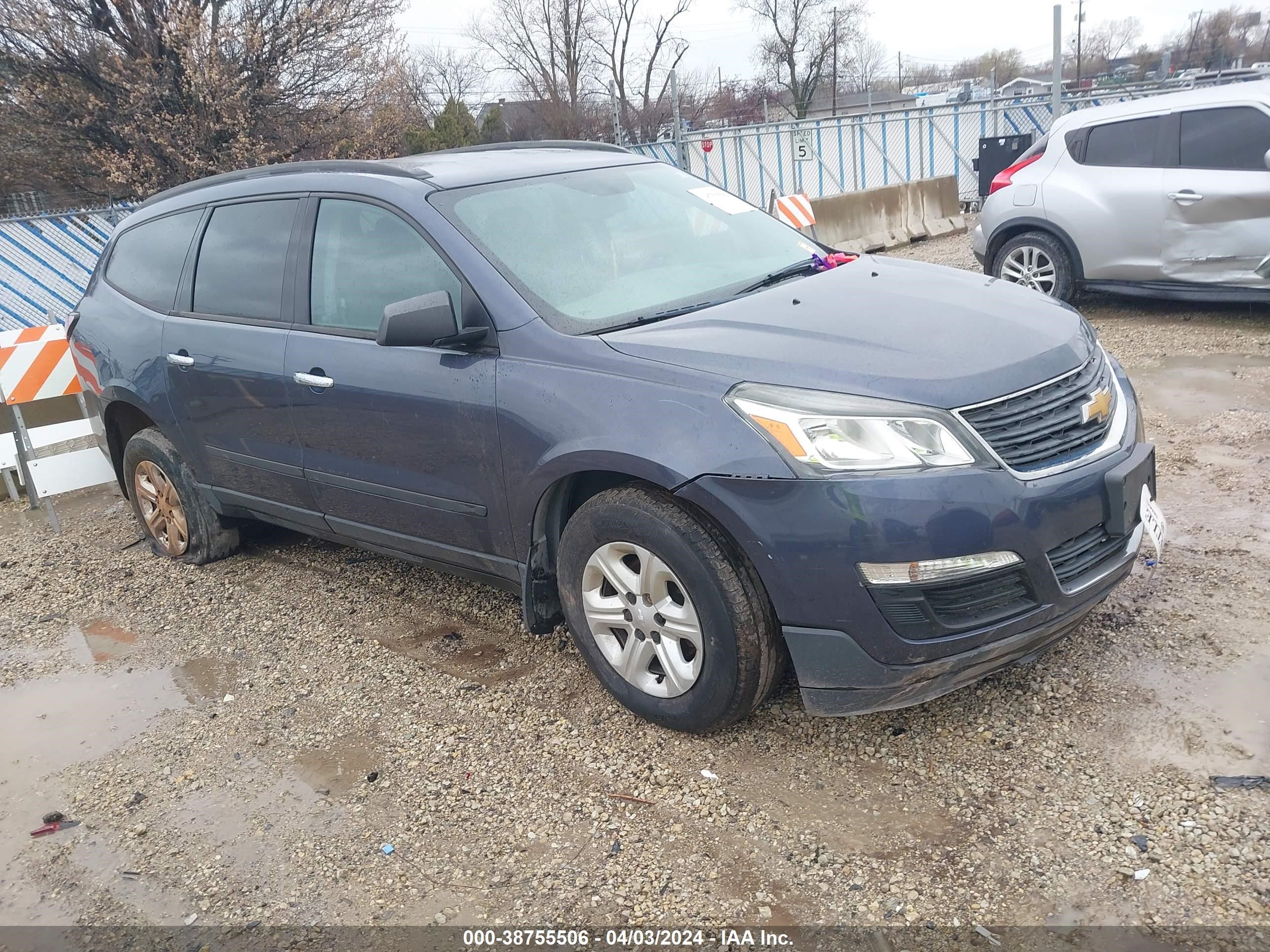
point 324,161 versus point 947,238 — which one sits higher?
point 324,161

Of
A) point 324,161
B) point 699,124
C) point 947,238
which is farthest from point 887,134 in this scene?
point 699,124

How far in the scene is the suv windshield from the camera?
345 centimetres

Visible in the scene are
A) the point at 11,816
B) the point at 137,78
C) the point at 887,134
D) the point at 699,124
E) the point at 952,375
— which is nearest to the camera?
the point at 952,375

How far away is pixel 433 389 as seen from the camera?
3531mm

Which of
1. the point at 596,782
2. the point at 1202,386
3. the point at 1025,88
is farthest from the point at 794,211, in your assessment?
the point at 1025,88

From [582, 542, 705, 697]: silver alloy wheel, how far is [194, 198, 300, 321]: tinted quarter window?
1.92 meters

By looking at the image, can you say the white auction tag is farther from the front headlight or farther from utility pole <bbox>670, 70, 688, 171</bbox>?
utility pole <bbox>670, 70, 688, 171</bbox>

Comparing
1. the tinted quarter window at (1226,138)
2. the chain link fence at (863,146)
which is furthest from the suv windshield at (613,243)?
the chain link fence at (863,146)

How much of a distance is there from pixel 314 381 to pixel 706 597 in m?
1.92

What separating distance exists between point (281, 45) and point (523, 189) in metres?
16.5

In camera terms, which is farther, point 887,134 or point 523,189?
point 887,134

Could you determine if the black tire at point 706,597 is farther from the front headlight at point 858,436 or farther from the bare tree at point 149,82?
the bare tree at point 149,82

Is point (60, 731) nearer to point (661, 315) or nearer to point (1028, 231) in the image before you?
point (661, 315)

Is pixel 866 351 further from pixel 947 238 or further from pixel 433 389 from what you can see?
pixel 947 238
